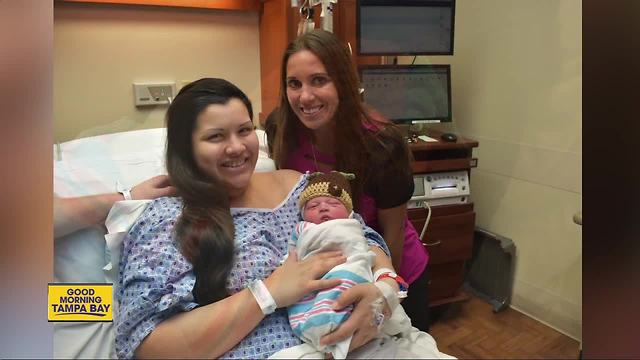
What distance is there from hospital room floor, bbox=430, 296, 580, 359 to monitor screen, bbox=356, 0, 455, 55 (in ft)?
1.50

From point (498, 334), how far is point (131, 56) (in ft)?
2.54

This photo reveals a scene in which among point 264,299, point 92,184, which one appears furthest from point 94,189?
point 264,299

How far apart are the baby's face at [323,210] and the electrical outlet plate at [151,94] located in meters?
0.24

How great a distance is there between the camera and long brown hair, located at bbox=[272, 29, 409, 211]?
711 millimetres

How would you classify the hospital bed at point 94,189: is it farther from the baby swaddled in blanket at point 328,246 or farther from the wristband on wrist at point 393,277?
the wristband on wrist at point 393,277

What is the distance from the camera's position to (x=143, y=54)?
0.68 meters

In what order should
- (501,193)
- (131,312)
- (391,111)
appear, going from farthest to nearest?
(501,193) → (391,111) → (131,312)

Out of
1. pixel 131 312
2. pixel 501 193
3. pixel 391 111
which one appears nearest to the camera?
pixel 131 312

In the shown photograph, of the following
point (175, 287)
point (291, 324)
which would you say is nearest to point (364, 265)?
point (291, 324)

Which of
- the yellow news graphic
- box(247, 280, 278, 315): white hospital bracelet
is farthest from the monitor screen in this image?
the yellow news graphic

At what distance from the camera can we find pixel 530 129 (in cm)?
87

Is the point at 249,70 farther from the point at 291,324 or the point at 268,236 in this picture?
the point at 291,324

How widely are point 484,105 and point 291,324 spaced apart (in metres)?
0.50
